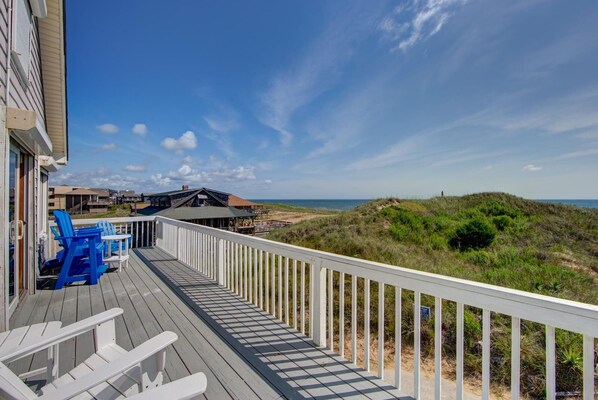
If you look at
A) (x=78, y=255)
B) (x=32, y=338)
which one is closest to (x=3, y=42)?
(x=32, y=338)

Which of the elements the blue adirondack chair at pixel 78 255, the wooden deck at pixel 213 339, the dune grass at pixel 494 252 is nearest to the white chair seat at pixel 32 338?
the wooden deck at pixel 213 339

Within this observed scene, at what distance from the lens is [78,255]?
14.2 ft

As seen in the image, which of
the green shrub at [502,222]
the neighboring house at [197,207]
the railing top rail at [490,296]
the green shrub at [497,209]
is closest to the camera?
the railing top rail at [490,296]

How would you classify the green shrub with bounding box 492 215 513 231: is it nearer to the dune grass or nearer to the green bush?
the dune grass

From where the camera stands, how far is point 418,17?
6.97m

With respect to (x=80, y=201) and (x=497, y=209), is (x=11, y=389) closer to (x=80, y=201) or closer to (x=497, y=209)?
(x=497, y=209)

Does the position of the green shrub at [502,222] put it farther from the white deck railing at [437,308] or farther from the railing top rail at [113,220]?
the railing top rail at [113,220]

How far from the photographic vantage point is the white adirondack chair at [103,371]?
41.3 inches

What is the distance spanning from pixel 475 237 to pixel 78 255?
9.60 m

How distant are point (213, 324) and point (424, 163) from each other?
47.7 feet

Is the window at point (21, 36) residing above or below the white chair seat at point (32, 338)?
above

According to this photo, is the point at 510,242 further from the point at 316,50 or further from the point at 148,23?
the point at 148,23

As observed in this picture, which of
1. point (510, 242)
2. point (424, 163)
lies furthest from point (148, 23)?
point (424, 163)

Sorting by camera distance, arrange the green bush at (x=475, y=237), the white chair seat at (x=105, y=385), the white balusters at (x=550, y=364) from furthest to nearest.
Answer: the green bush at (x=475, y=237) < the white chair seat at (x=105, y=385) < the white balusters at (x=550, y=364)
